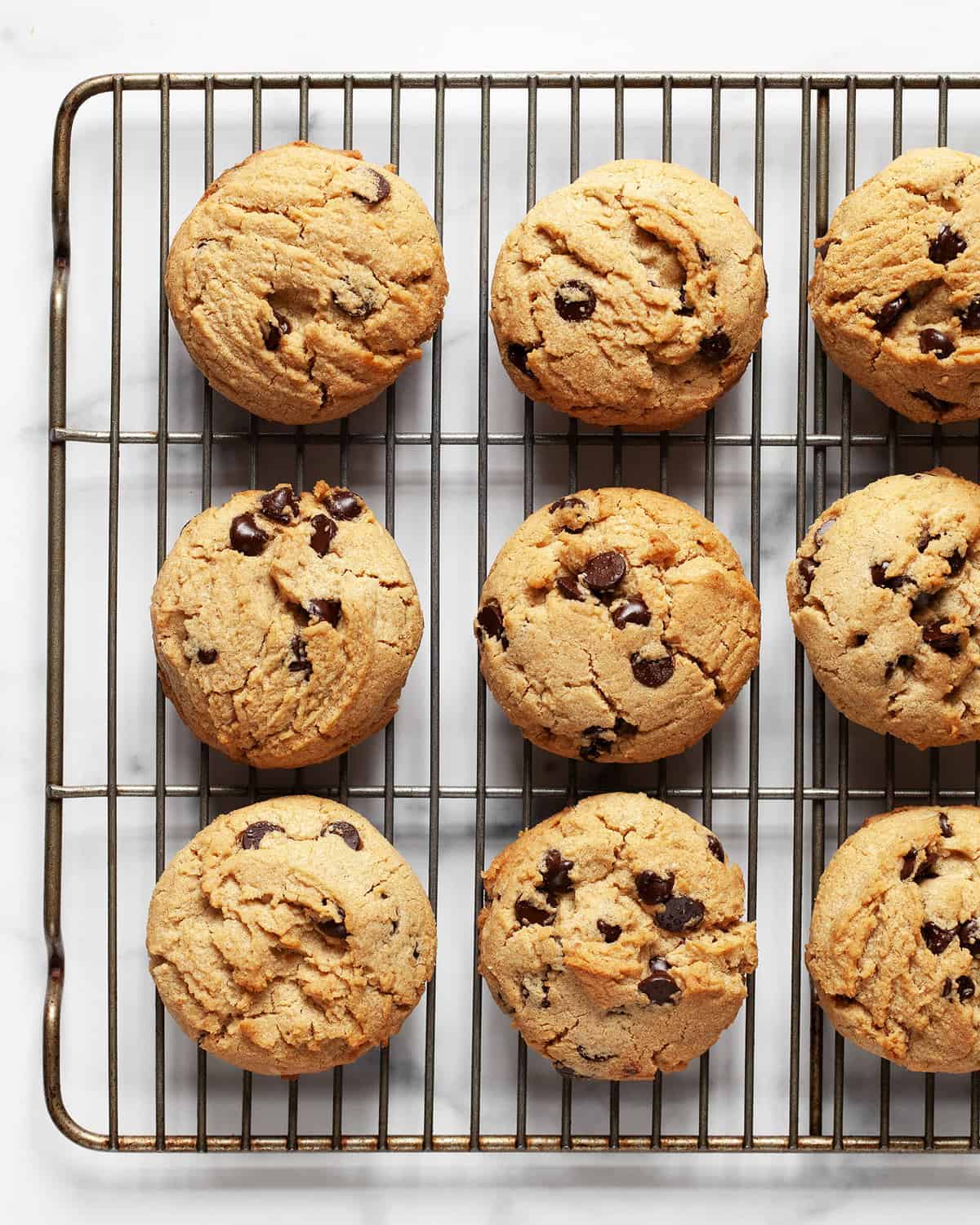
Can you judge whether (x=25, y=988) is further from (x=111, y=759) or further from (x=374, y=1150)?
(x=374, y=1150)

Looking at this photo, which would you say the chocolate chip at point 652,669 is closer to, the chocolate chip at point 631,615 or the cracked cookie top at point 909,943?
the chocolate chip at point 631,615

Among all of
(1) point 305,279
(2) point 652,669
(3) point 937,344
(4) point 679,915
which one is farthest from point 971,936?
(1) point 305,279

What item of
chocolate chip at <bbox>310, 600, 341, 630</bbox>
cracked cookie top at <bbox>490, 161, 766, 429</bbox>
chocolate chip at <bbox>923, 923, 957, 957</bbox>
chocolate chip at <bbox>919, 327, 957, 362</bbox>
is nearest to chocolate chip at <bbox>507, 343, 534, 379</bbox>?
cracked cookie top at <bbox>490, 161, 766, 429</bbox>

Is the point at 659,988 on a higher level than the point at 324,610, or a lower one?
lower

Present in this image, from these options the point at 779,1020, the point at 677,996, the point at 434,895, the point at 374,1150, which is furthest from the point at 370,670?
the point at 779,1020

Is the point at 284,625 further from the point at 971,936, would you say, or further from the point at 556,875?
the point at 971,936

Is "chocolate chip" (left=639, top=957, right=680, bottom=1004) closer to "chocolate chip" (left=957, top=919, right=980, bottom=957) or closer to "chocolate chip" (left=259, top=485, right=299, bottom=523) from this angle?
"chocolate chip" (left=957, top=919, right=980, bottom=957)
